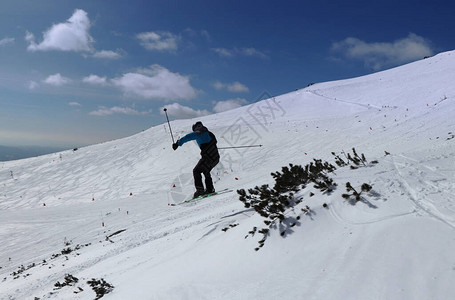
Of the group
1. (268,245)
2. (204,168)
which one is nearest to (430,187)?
(268,245)

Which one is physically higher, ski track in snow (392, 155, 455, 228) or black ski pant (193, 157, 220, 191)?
black ski pant (193, 157, 220, 191)

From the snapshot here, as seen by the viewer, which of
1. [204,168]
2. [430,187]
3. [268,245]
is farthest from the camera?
[204,168]

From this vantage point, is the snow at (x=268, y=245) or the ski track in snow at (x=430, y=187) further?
the ski track in snow at (x=430, y=187)

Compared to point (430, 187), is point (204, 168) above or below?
above

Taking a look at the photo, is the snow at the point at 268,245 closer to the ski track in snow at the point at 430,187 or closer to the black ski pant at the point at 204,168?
the ski track in snow at the point at 430,187

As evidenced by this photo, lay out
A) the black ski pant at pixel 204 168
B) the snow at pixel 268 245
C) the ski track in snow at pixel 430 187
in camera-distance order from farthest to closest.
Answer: the black ski pant at pixel 204 168, the ski track in snow at pixel 430 187, the snow at pixel 268 245

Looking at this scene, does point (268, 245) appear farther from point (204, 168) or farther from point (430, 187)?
point (204, 168)

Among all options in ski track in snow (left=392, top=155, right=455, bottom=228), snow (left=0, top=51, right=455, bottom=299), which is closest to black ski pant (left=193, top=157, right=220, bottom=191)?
snow (left=0, top=51, right=455, bottom=299)

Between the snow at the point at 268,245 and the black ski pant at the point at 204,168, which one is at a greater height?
the black ski pant at the point at 204,168

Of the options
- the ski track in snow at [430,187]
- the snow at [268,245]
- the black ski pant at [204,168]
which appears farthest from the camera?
the black ski pant at [204,168]

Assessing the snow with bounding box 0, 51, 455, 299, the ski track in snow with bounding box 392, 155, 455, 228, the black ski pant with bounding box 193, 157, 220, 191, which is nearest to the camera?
the snow with bounding box 0, 51, 455, 299

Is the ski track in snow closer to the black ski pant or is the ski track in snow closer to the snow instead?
the snow

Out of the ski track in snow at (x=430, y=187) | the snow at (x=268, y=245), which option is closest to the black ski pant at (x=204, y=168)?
the snow at (x=268, y=245)

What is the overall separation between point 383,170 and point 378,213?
1423mm
